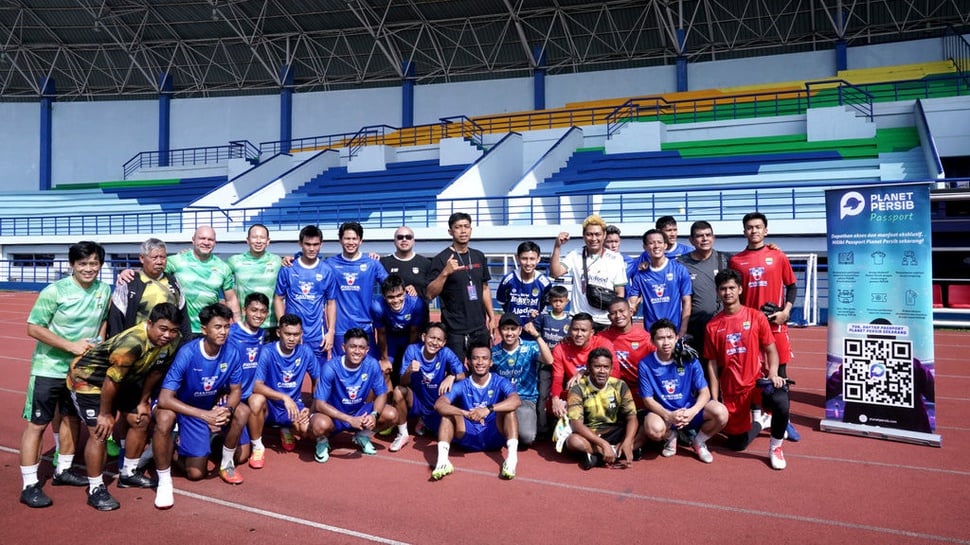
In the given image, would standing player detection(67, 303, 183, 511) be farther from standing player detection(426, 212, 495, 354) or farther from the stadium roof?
the stadium roof

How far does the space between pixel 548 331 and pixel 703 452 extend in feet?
5.25

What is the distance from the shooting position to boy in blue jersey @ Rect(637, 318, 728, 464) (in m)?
5.05

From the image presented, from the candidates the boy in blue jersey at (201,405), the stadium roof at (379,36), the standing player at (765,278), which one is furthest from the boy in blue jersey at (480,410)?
the stadium roof at (379,36)

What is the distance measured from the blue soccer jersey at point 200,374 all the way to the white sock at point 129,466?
20.6 inches

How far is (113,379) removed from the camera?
3.99m

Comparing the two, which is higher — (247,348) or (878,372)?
(247,348)

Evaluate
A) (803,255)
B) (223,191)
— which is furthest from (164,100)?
(803,255)

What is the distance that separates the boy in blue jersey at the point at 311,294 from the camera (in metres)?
6.04

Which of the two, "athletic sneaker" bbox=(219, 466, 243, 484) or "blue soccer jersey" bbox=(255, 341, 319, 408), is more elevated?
"blue soccer jersey" bbox=(255, 341, 319, 408)

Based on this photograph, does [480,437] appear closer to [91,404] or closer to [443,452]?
[443,452]

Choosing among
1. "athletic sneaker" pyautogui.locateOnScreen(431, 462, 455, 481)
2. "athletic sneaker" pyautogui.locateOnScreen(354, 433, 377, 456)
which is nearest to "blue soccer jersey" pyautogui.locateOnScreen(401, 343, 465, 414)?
"athletic sneaker" pyautogui.locateOnScreen(354, 433, 377, 456)

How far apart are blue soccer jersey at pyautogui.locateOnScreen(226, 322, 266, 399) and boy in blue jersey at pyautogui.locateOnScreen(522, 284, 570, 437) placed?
7.56 feet

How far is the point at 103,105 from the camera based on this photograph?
32906 millimetres

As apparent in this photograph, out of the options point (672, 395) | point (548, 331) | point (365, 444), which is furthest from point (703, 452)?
point (365, 444)
